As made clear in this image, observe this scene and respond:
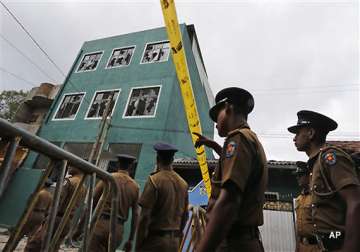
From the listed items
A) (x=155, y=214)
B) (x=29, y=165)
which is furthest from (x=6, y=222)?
(x=155, y=214)

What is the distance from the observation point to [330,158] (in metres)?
1.82

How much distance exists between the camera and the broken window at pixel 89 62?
50.6ft

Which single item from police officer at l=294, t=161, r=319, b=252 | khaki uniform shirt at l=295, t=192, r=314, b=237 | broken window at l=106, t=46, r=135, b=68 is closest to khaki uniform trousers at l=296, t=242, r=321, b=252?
police officer at l=294, t=161, r=319, b=252

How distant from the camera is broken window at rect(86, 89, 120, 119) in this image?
1294 centimetres

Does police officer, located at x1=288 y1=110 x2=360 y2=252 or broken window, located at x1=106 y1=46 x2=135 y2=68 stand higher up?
broken window, located at x1=106 y1=46 x2=135 y2=68

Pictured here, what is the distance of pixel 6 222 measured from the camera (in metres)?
10.9

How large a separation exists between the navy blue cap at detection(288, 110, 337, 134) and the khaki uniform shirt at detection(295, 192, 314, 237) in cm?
127

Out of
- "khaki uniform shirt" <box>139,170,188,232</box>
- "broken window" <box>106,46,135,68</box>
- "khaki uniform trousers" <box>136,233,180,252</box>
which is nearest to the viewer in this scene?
"khaki uniform trousers" <box>136,233,180,252</box>

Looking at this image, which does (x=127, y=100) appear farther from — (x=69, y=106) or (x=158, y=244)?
(x=158, y=244)

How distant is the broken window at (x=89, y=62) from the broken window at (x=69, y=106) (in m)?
2.06

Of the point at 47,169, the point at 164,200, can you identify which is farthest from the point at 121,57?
the point at 47,169

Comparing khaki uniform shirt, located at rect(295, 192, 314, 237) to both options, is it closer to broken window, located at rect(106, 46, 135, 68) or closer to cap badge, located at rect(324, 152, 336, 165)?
cap badge, located at rect(324, 152, 336, 165)

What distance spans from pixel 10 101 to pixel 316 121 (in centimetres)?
2628

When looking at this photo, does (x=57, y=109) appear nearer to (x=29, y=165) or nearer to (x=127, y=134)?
(x=29, y=165)
